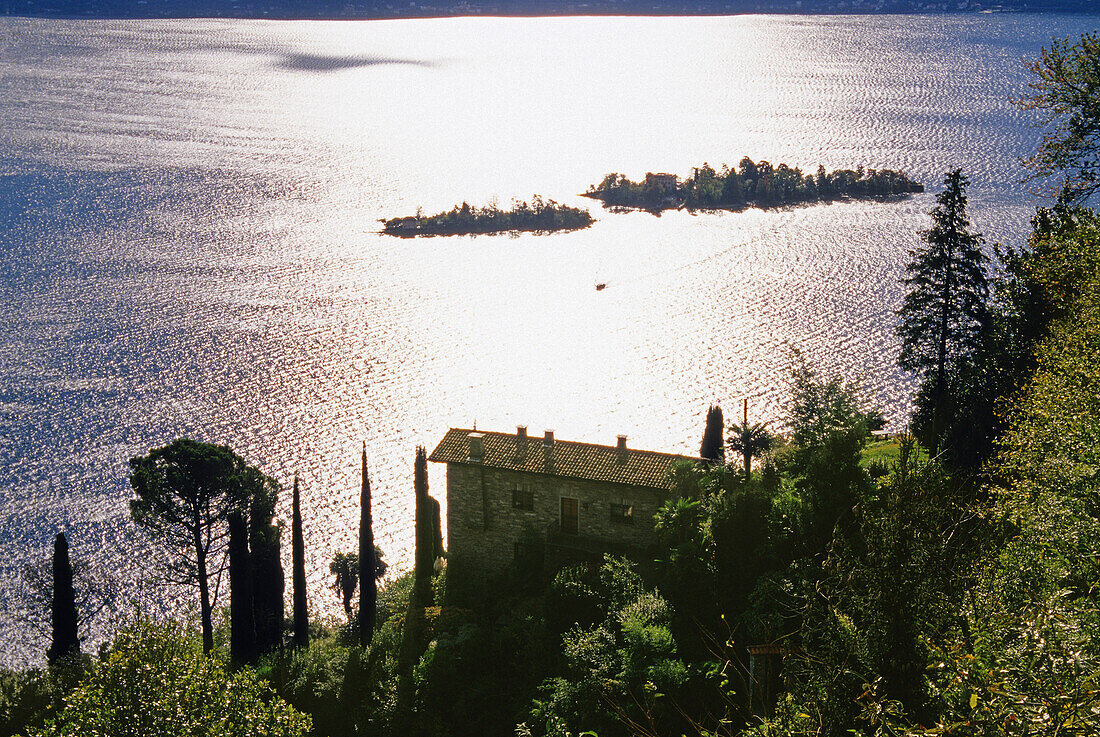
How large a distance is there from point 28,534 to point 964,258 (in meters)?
79.4

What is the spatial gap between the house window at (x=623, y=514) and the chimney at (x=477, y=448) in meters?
8.02

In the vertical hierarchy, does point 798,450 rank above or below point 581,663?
above

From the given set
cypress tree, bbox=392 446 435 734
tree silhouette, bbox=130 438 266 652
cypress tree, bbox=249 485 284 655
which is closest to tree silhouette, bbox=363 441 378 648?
cypress tree, bbox=392 446 435 734

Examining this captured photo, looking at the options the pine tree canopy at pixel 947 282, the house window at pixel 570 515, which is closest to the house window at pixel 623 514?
the house window at pixel 570 515

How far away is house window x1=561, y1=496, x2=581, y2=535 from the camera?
169 feet

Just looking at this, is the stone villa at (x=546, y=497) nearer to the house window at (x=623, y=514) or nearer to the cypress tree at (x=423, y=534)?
the house window at (x=623, y=514)

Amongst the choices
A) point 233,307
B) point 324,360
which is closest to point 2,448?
point 324,360

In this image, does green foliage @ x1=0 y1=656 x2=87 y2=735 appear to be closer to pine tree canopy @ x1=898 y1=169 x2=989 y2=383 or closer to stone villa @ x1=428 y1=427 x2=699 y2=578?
stone villa @ x1=428 y1=427 x2=699 y2=578

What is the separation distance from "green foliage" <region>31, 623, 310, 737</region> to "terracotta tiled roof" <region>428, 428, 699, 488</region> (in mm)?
20249

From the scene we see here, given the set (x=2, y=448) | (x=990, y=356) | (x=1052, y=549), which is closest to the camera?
(x=1052, y=549)

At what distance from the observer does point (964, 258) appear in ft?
192

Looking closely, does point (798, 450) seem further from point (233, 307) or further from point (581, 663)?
point (233, 307)

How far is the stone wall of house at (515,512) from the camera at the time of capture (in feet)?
164

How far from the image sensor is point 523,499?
173 ft
